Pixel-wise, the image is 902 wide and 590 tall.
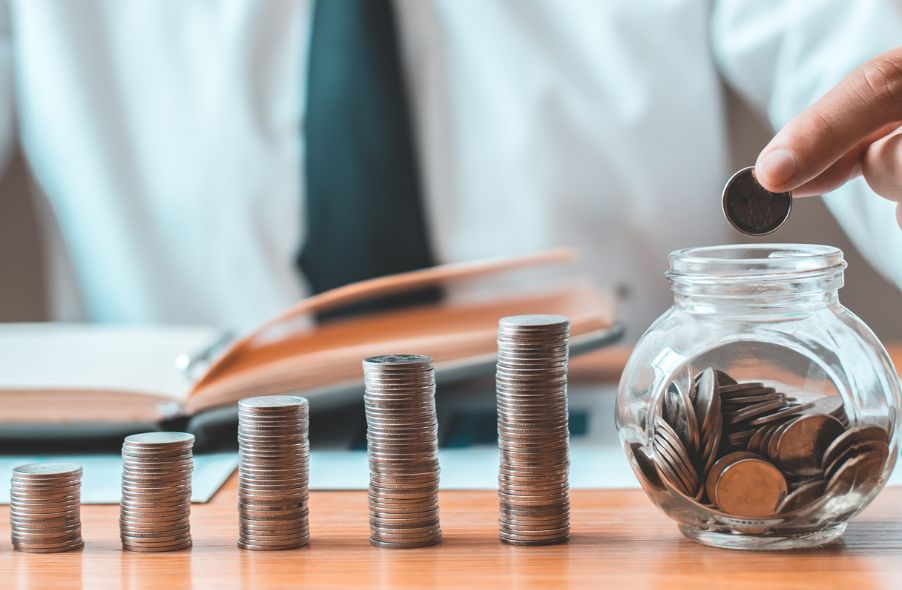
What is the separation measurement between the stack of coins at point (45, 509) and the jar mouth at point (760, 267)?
33cm

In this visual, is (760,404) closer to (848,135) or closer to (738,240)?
(848,135)

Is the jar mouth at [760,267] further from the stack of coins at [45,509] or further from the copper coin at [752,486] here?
the stack of coins at [45,509]

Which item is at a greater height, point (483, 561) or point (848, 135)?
point (848, 135)

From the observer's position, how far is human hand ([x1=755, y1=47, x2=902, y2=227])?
1.81ft

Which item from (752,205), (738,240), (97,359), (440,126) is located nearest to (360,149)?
(440,126)

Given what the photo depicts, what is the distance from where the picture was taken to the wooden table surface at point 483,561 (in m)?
0.49

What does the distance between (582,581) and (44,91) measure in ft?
3.77

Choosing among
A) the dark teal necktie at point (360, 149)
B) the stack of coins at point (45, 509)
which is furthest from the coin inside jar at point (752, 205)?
the dark teal necktie at point (360, 149)

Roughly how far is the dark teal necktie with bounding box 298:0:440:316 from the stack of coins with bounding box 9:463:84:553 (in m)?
0.72

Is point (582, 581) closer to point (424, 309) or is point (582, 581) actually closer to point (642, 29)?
point (424, 309)

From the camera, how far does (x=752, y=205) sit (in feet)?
1.94

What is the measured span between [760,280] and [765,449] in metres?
0.08

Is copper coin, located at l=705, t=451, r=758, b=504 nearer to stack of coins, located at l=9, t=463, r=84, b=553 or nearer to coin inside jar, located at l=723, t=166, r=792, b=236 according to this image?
coin inside jar, located at l=723, t=166, r=792, b=236

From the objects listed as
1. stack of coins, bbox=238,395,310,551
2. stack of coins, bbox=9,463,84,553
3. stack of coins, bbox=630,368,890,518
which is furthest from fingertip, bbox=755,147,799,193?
stack of coins, bbox=9,463,84,553
